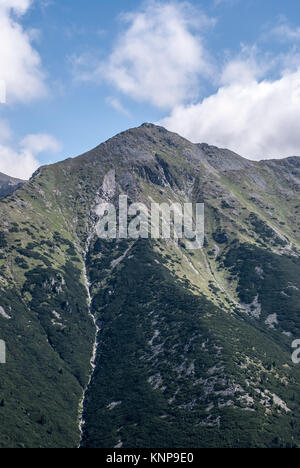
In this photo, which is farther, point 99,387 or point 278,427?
point 99,387

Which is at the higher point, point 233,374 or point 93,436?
point 233,374

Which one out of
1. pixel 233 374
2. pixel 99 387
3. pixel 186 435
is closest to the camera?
pixel 186 435

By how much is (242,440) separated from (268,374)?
50.9 meters

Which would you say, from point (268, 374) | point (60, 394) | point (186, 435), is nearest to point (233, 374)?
point (268, 374)

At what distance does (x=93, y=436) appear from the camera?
16250 cm
